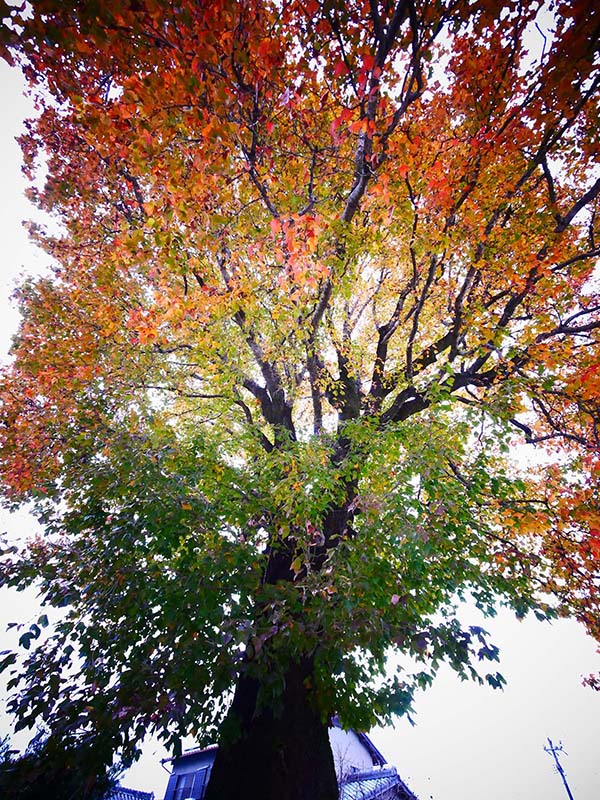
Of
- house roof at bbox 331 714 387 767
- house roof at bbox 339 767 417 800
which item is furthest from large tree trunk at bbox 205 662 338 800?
house roof at bbox 331 714 387 767

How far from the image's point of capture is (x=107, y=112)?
4.79m

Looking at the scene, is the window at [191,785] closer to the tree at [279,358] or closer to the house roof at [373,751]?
the house roof at [373,751]

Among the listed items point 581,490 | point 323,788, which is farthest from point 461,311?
point 323,788

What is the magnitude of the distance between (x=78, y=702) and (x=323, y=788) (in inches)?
129

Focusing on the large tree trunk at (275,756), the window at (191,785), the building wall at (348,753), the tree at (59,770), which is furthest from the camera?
the window at (191,785)

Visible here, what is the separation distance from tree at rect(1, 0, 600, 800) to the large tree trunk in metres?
0.03

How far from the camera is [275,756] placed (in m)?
4.40

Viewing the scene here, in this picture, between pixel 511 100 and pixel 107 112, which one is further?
pixel 511 100

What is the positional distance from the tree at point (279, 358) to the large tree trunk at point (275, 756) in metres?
0.03

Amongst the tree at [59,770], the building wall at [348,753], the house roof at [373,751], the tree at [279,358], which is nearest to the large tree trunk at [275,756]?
the tree at [279,358]

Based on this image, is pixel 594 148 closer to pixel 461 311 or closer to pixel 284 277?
pixel 461 311

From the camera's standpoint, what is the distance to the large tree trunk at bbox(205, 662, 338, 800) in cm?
419

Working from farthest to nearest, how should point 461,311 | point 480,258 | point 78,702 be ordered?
point 461,311
point 480,258
point 78,702

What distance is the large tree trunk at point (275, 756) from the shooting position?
4191mm
